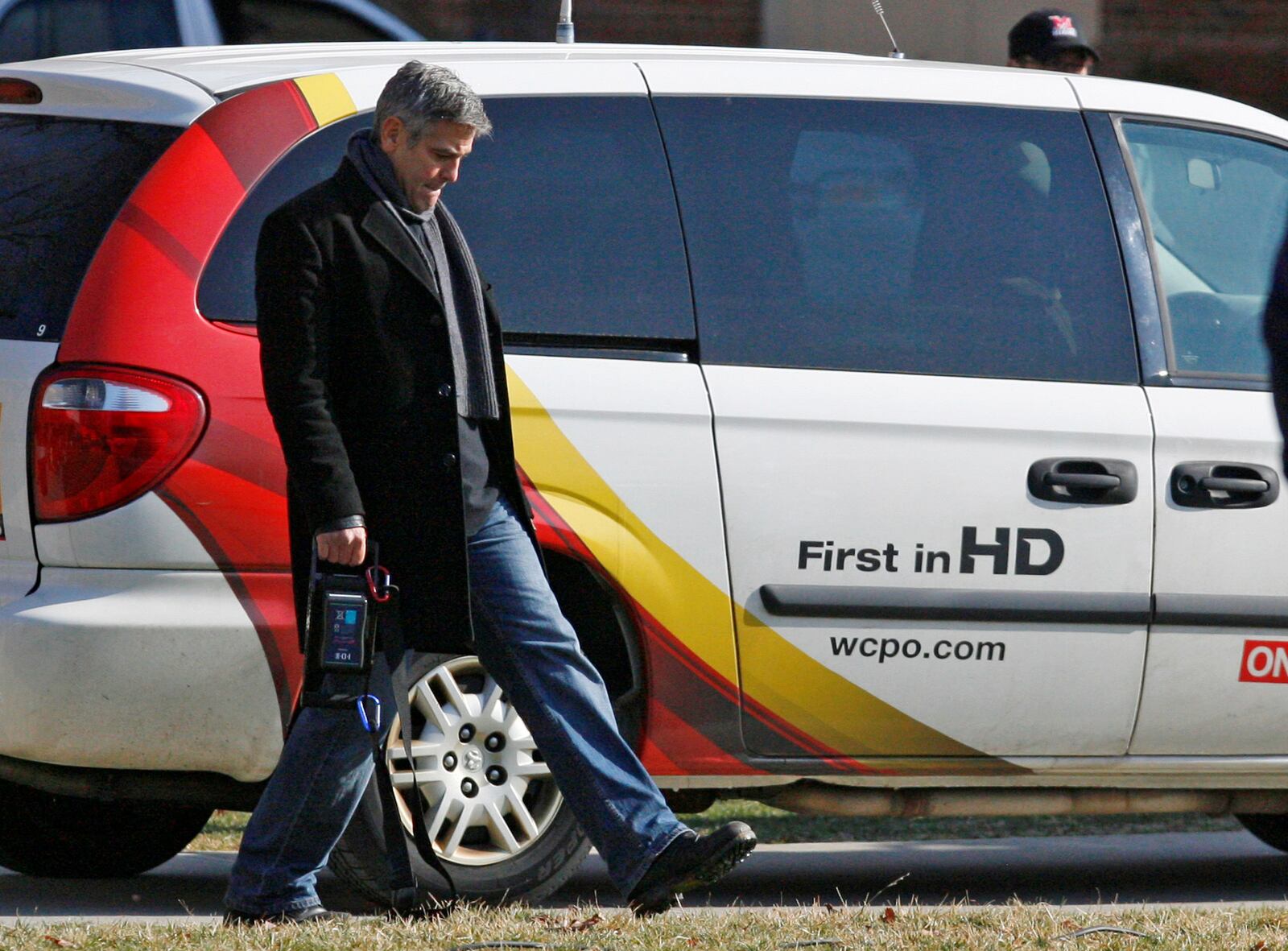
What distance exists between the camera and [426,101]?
396cm

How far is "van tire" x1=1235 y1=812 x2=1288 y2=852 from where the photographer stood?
6152 mm

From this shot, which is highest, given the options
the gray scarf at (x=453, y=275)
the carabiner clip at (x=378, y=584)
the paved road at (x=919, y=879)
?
the gray scarf at (x=453, y=275)

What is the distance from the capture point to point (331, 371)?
4039mm

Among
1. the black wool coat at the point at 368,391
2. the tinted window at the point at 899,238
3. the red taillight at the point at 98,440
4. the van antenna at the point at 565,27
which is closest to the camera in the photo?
the black wool coat at the point at 368,391

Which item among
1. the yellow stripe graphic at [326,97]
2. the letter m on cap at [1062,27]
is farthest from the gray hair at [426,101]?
the letter m on cap at [1062,27]

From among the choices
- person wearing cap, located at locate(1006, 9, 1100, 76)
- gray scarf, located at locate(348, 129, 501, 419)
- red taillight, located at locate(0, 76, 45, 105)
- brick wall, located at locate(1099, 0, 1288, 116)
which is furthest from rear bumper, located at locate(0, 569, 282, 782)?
brick wall, located at locate(1099, 0, 1288, 116)

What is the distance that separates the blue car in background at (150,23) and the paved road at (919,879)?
452cm

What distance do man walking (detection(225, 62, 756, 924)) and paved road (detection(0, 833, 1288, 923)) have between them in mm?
819

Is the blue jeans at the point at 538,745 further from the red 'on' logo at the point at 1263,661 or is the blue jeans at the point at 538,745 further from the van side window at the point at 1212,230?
the van side window at the point at 1212,230

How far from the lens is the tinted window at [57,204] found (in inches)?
172

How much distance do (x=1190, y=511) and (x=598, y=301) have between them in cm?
141

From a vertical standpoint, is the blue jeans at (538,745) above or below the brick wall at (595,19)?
below

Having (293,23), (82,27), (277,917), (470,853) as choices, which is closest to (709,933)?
(470,853)

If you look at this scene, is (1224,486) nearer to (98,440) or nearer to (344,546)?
(344,546)
